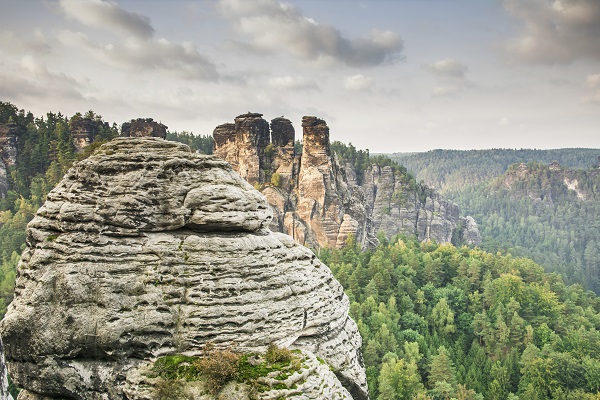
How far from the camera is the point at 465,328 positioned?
5553 cm

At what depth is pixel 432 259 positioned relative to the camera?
2849 inches

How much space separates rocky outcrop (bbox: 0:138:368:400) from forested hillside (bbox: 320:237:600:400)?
25.6 metres

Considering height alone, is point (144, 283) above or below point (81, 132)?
below

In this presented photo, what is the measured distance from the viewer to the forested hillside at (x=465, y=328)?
40781 millimetres

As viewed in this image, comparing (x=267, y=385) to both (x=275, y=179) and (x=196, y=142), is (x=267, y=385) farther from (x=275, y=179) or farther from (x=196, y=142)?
(x=196, y=142)

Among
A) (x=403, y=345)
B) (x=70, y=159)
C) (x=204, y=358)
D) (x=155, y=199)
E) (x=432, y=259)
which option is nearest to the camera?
(x=204, y=358)

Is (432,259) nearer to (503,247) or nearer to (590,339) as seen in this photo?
(590,339)

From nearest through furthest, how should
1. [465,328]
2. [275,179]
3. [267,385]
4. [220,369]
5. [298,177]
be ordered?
[220,369] < [267,385] < [465,328] < [275,179] < [298,177]

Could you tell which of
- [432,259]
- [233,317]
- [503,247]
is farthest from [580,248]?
[233,317]

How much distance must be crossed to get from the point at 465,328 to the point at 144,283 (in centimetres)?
5148

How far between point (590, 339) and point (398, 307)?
74.4 ft

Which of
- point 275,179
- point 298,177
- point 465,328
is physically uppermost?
point 298,177

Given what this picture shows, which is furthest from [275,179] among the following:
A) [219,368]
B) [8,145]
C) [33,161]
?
[219,368]

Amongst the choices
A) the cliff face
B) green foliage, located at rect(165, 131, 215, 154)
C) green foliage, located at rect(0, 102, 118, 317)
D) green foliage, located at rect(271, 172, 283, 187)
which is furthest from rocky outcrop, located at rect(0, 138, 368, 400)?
green foliage, located at rect(165, 131, 215, 154)
